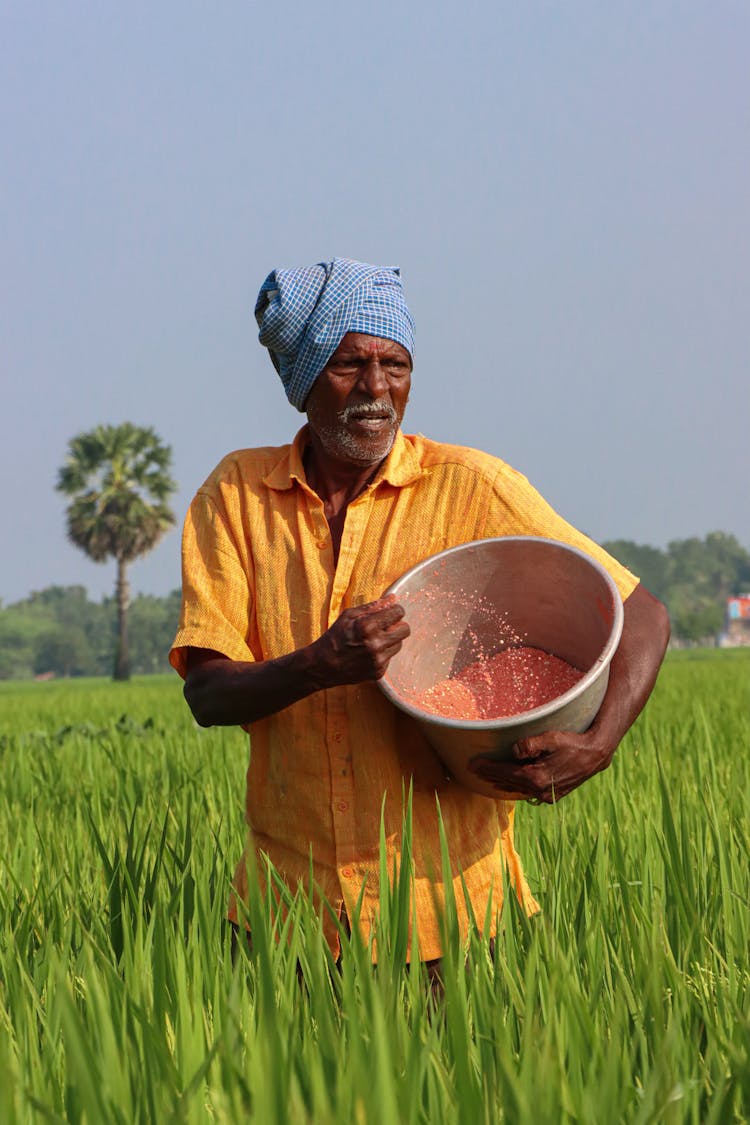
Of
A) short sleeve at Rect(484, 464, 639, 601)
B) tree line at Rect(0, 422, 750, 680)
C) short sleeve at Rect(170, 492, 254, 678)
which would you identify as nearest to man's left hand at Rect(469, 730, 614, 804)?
short sleeve at Rect(484, 464, 639, 601)

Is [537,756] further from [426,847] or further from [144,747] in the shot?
[144,747]

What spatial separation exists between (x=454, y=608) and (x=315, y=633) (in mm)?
210

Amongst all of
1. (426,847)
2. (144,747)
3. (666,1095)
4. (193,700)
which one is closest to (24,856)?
(193,700)

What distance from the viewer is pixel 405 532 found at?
200 centimetres

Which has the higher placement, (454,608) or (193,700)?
(454,608)

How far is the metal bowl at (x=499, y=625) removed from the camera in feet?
5.67

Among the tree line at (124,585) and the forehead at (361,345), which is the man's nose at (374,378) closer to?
the forehead at (361,345)

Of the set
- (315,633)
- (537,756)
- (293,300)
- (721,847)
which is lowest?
(721,847)

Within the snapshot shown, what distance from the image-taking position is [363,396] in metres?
1.94

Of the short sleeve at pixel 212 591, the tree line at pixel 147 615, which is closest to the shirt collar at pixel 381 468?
the short sleeve at pixel 212 591

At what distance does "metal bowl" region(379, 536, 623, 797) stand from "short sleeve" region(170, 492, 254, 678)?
239mm

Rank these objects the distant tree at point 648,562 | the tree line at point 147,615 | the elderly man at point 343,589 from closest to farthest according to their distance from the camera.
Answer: the elderly man at point 343,589 < the tree line at point 147,615 < the distant tree at point 648,562

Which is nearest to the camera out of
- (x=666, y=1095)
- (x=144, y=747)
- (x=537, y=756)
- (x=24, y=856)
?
(x=666, y=1095)

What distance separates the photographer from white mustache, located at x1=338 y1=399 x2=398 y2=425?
6.34 ft
